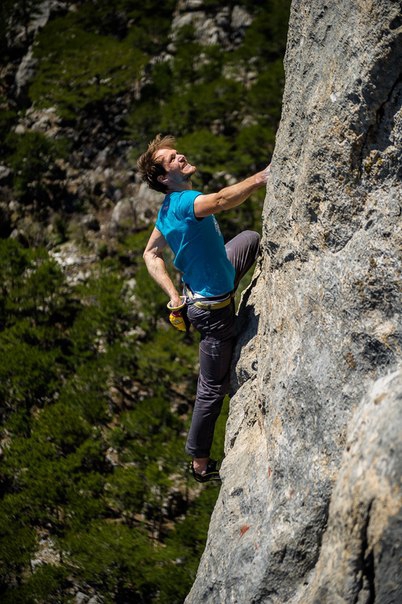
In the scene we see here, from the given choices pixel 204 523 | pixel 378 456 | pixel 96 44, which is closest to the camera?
pixel 378 456

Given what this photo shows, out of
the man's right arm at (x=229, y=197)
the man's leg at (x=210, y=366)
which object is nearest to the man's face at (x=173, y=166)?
the man's right arm at (x=229, y=197)

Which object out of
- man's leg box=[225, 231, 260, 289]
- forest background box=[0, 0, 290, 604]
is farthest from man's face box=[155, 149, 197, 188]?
forest background box=[0, 0, 290, 604]

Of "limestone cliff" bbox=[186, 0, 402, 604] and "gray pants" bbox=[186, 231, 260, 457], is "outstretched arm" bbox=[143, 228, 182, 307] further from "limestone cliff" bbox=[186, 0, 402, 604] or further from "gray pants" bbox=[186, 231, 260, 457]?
"limestone cliff" bbox=[186, 0, 402, 604]

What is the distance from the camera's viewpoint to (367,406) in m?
2.81

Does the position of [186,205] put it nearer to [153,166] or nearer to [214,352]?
[153,166]

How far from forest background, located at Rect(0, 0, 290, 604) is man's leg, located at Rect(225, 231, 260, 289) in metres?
4.91

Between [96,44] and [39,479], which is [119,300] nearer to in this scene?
[39,479]

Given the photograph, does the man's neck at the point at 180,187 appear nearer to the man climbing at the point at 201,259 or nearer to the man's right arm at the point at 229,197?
the man climbing at the point at 201,259

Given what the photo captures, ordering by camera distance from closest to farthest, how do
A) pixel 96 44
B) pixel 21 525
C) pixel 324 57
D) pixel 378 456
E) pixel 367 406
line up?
1. pixel 378 456
2. pixel 367 406
3. pixel 324 57
4. pixel 21 525
5. pixel 96 44

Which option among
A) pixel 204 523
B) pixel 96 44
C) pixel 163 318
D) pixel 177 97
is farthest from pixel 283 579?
pixel 96 44

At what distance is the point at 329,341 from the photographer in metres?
3.14

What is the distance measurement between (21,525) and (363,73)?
913 centimetres

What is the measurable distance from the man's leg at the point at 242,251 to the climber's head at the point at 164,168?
2.18 feet

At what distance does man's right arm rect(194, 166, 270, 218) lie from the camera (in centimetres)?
355
